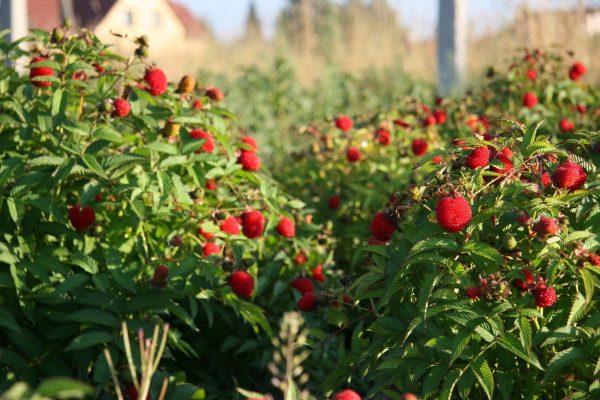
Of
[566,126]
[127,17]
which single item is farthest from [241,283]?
[127,17]

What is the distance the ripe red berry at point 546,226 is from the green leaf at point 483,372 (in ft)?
0.95

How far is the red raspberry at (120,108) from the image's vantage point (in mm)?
2621

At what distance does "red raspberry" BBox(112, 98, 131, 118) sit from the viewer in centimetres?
262

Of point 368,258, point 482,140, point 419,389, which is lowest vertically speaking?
point 419,389

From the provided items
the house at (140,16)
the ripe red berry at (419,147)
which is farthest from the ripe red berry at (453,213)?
the house at (140,16)

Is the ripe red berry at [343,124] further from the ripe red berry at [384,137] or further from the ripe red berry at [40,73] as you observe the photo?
the ripe red berry at [40,73]

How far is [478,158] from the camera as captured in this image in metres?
2.01

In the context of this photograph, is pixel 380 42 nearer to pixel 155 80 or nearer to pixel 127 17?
pixel 155 80

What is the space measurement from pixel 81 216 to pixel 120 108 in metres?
0.33

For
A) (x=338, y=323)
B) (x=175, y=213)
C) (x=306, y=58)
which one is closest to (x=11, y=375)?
(x=175, y=213)

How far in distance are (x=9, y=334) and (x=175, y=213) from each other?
56 cm

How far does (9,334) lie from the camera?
2449 mm

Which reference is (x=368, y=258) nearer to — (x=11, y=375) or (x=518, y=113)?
(x=11, y=375)

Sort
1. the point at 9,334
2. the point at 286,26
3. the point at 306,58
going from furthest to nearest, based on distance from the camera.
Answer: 1. the point at 286,26
2. the point at 306,58
3. the point at 9,334
